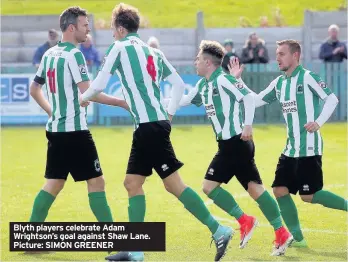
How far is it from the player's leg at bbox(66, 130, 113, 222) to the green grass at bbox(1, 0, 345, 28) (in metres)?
24.9

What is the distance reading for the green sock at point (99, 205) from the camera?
9.38 m

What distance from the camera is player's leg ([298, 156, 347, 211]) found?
962 centimetres

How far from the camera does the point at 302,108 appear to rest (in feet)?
31.7

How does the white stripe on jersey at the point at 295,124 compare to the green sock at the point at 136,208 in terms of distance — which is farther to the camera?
the white stripe on jersey at the point at 295,124

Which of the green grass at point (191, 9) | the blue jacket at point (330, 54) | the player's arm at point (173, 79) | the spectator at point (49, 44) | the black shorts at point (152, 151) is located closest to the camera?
the black shorts at point (152, 151)

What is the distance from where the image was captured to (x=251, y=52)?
23.4 metres

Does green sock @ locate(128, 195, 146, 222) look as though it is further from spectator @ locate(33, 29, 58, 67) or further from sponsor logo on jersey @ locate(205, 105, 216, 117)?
spectator @ locate(33, 29, 58, 67)

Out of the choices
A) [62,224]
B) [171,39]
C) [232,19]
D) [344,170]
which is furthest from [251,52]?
[62,224]

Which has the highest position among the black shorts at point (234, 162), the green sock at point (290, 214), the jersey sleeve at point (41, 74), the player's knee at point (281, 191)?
the jersey sleeve at point (41, 74)

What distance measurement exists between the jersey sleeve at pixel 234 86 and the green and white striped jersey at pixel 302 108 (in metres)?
0.46

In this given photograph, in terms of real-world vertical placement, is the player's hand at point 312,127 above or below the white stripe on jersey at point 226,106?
below

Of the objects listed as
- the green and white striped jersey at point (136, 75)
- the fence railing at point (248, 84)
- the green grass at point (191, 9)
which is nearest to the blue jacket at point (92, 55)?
the fence railing at point (248, 84)

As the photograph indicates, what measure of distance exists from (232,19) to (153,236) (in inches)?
1038

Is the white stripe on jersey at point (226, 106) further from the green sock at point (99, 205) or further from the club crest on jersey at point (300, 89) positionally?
the green sock at point (99, 205)
